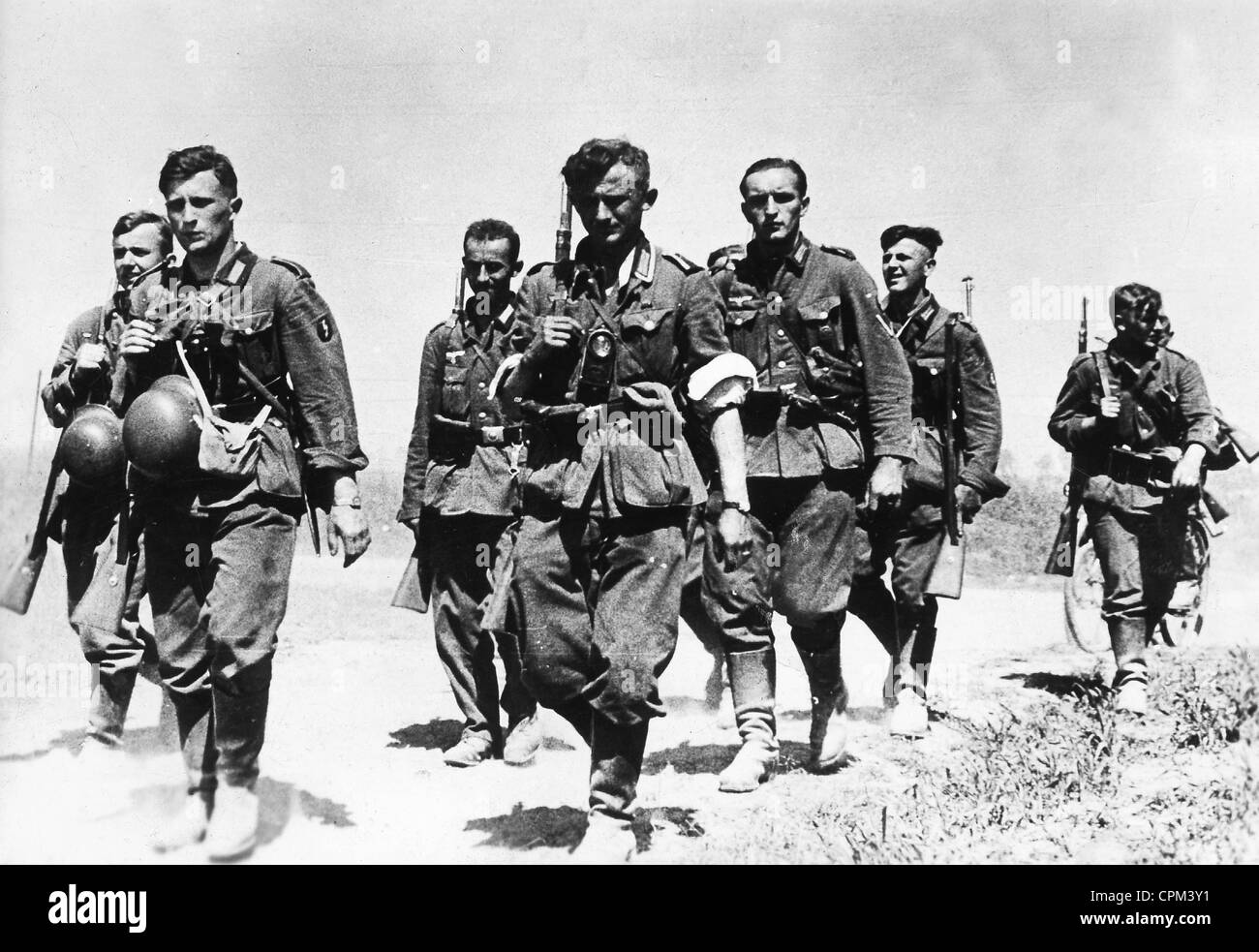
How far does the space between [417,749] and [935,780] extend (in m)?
2.70

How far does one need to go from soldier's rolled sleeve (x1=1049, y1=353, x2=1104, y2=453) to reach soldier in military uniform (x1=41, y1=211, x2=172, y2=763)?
5320 millimetres

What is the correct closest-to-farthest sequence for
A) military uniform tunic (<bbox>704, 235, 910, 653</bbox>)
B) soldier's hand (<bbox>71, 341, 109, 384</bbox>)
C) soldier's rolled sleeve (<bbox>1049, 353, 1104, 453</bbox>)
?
soldier's hand (<bbox>71, 341, 109, 384</bbox>) → military uniform tunic (<bbox>704, 235, 910, 653</bbox>) → soldier's rolled sleeve (<bbox>1049, 353, 1104, 453</bbox>)

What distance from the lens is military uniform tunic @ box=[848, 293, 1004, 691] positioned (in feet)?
26.5

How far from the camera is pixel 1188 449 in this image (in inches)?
323

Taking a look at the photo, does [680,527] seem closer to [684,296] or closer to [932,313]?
[684,296]

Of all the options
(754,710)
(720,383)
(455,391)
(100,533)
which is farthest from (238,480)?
(754,710)

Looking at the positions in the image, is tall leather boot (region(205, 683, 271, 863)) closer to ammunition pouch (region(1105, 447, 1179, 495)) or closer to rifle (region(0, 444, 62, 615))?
rifle (region(0, 444, 62, 615))

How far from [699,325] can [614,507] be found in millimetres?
809

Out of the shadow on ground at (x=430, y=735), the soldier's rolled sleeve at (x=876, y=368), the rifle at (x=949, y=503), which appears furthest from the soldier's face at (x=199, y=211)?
the rifle at (x=949, y=503)

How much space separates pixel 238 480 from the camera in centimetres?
550

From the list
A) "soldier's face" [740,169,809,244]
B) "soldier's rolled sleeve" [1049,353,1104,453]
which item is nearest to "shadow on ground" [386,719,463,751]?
"soldier's face" [740,169,809,244]

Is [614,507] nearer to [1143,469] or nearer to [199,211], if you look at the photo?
[199,211]

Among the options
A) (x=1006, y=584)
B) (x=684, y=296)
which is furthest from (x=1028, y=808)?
(x=1006, y=584)

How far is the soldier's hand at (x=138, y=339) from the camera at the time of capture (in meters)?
5.66
